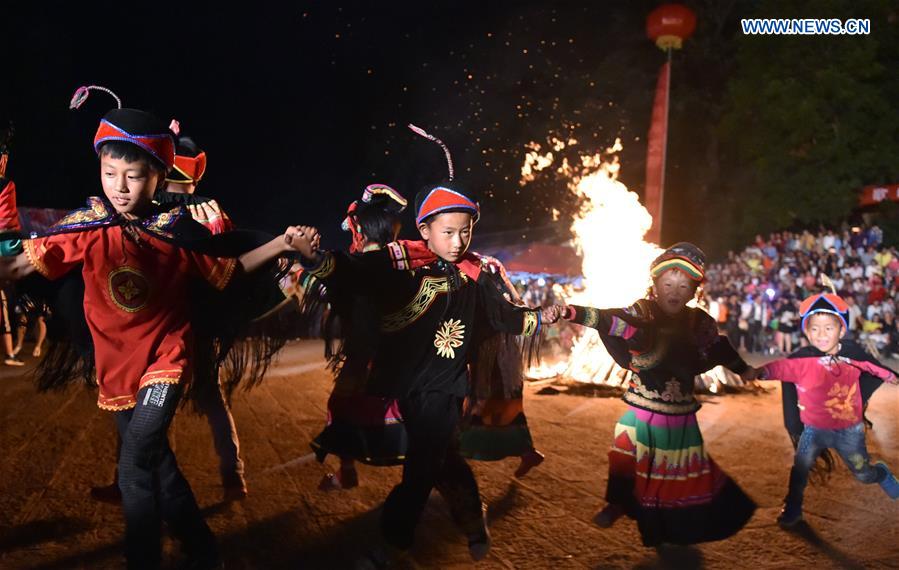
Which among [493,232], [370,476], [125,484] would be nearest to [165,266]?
[125,484]

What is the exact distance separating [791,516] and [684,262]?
185 centimetres

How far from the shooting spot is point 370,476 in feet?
16.5

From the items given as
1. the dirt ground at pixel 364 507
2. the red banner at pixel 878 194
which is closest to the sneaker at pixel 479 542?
the dirt ground at pixel 364 507

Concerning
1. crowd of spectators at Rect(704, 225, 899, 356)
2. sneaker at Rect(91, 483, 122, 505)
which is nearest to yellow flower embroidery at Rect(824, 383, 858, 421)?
sneaker at Rect(91, 483, 122, 505)

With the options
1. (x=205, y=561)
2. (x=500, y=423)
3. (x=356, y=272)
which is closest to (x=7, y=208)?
(x=356, y=272)

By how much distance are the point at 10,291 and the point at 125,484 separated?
1.16m

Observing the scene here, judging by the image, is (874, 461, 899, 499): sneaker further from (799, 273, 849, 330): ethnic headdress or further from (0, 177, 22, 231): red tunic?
(0, 177, 22, 231): red tunic

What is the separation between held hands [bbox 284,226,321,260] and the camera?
276 centimetres

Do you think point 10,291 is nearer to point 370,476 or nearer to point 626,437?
point 370,476

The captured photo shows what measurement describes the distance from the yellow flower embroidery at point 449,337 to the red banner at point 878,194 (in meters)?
21.8

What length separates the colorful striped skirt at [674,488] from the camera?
373cm

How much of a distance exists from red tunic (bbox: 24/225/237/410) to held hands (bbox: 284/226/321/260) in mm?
607

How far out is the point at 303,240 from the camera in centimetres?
276

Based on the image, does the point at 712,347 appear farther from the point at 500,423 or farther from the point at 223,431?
the point at 223,431
